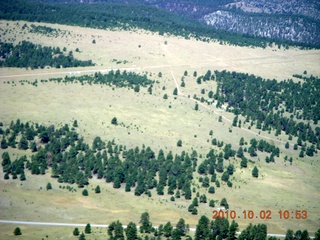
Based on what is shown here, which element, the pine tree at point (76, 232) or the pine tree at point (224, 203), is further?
the pine tree at point (224, 203)

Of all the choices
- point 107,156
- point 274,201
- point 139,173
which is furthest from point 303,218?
point 107,156

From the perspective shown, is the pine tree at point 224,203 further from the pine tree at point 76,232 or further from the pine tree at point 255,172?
the pine tree at point 76,232

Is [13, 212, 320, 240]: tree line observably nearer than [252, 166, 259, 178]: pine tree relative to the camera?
Yes

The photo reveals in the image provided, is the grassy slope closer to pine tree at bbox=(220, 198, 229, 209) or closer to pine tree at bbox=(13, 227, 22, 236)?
pine tree at bbox=(220, 198, 229, 209)

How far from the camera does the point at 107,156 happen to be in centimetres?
15025

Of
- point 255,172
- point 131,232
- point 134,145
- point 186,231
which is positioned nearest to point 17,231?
point 131,232

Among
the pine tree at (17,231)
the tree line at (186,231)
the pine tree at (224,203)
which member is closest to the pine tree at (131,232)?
the tree line at (186,231)

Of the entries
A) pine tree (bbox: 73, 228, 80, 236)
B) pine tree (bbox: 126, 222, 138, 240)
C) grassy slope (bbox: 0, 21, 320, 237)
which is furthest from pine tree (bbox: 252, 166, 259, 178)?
pine tree (bbox: 73, 228, 80, 236)

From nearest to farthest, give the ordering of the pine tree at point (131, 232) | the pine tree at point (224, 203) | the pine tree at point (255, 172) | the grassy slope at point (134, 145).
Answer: the pine tree at point (131, 232), the grassy slope at point (134, 145), the pine tree at point (224, 203), the pine tree at point (255, 172)

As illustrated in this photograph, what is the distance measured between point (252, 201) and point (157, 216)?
22695mm
